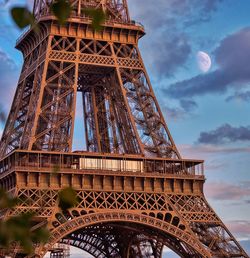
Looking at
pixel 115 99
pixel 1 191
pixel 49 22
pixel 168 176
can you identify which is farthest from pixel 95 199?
pixel 1 191

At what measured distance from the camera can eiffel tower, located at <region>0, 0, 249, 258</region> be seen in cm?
4272

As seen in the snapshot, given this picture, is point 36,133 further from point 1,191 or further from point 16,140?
point 1,191

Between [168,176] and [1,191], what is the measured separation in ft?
139

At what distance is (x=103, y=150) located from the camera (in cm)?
5169

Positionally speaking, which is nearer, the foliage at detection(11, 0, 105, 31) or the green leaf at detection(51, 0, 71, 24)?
the foliage at detection(11, 0, 105, 31)

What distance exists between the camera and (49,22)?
4784cm

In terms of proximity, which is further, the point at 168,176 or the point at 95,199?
the point at 168,176

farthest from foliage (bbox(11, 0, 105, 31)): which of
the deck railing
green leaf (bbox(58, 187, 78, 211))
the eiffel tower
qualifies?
the deck railing

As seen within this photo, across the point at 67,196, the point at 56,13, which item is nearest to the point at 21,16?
the point at 56,13

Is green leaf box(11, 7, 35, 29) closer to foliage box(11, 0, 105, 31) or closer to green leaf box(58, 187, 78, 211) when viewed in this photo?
foliage box(11, 0, 105, 31)

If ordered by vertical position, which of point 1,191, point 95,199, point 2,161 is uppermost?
point 2,161

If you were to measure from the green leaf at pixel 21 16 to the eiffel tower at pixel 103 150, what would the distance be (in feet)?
118

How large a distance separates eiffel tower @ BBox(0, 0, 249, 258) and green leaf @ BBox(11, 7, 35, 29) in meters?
35.9

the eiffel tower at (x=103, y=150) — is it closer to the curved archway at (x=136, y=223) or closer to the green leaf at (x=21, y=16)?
the curved archway at (x=136, y=223)
